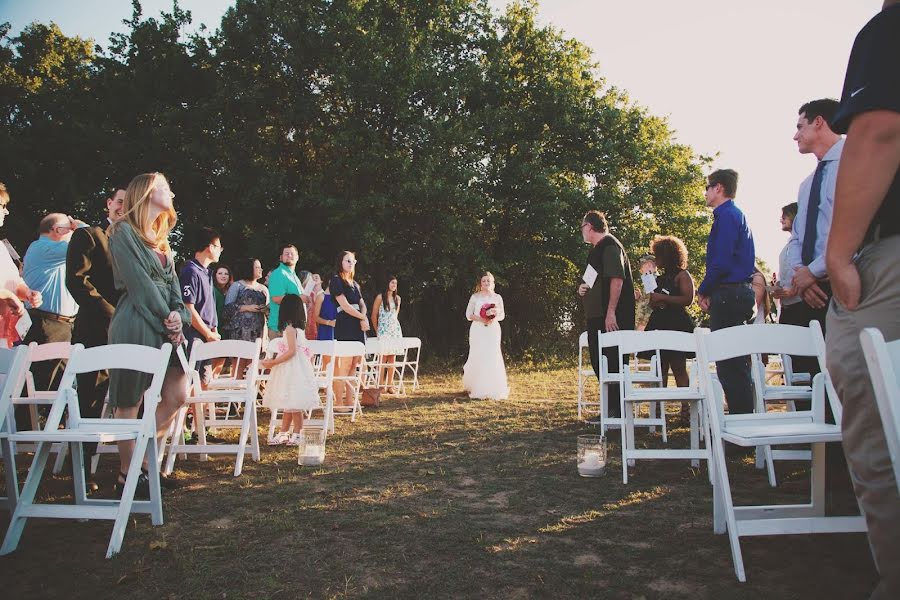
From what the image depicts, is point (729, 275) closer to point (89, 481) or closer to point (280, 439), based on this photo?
point (280, 439)

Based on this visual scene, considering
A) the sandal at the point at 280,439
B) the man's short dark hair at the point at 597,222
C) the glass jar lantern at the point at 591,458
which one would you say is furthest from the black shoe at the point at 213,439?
the man's short dark hair at the point at 597,222

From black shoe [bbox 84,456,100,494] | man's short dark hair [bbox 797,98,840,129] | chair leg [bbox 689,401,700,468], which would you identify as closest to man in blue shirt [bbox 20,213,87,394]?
black shoe [bbox 84,456,100,494]

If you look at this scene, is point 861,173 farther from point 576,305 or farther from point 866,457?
point 576,305

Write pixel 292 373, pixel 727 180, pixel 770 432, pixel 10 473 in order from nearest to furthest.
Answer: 1. pixel 770 432
2. pixel 10 473
3. pixel 727 180
4. pixel 292 373

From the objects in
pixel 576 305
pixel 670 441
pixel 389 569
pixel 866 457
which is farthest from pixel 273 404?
pixel 576 305

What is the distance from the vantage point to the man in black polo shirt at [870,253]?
151 centimetres

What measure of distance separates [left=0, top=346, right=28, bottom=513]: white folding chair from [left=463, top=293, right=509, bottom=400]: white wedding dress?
22.6 feet

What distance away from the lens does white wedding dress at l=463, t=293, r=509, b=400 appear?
382 inches

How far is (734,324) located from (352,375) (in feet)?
15.6

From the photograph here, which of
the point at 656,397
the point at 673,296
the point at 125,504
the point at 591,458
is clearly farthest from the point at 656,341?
the point at 125,504

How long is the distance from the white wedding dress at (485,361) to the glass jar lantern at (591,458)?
16.2ft

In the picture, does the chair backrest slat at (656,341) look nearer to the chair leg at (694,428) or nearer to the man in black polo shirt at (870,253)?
the chair leg at (694,428)

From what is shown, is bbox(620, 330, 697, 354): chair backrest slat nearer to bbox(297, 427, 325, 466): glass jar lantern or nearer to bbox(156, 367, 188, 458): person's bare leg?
bbox(297, 427, 325, 466): glass jar lantern

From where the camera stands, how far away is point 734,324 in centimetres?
503
